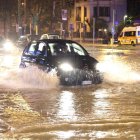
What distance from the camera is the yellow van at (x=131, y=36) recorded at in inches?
2174

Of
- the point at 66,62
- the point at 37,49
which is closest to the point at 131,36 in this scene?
the point at 37,49

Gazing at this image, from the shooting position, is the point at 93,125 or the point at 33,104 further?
the point at 33,104

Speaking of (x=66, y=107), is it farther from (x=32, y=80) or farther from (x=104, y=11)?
(x=104, y=11)

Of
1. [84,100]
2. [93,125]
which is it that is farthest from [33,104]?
[93,125]

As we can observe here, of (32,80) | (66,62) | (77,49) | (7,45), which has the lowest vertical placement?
(32,80)

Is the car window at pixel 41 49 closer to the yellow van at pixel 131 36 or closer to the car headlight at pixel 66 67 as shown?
the car headlight at pixel 66 67

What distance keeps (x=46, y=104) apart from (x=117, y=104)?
1810mm

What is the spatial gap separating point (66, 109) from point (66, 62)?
4.81 m

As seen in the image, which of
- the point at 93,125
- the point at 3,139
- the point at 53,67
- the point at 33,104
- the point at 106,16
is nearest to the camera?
the point at 3,139

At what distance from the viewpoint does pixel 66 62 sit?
53.9 feet

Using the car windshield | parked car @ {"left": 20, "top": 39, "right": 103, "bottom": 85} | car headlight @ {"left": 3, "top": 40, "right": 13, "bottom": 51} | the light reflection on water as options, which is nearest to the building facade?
car headlight @ {"left": 3, "top": 40, "right": 13, "bottom": 51}

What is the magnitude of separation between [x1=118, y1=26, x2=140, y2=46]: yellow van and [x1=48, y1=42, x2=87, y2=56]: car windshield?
37861 mm

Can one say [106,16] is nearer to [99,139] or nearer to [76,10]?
[76,10]

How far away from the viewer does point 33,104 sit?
12602 mm
